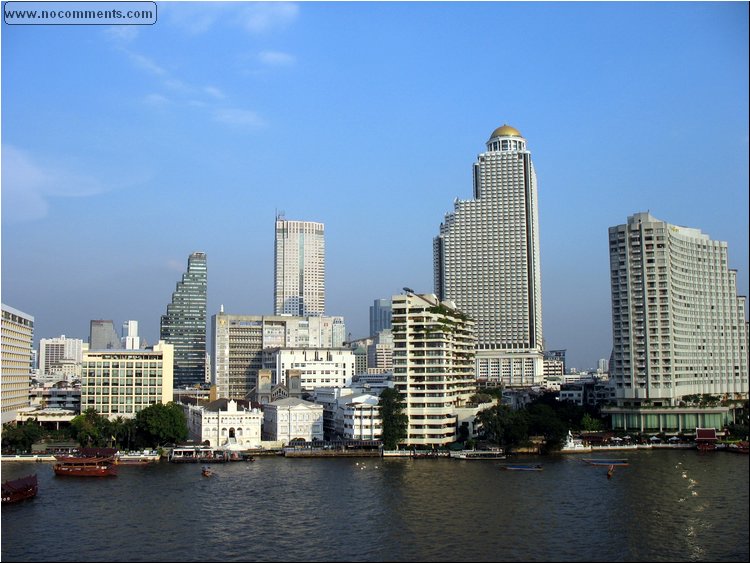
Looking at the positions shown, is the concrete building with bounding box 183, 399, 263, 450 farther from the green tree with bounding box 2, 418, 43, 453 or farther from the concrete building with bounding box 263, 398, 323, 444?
the green tree with bounding box 2, 418, 43, 453

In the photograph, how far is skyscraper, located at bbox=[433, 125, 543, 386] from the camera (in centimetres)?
12256

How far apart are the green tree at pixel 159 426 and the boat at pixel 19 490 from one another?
20380 millimetres

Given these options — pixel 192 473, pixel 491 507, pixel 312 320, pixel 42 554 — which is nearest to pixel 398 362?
pixel 192 473

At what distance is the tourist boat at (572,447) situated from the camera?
6228cm

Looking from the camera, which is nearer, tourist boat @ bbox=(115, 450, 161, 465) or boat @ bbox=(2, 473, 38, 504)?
boat @ bbox=(2, 473, 38, 504)

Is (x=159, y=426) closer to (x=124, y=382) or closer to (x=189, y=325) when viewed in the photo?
(x=124, y=382)

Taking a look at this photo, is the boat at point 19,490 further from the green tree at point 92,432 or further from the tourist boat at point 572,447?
the tourist boat at point 572,447

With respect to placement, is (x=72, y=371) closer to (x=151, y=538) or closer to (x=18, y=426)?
(x=18, y=426)

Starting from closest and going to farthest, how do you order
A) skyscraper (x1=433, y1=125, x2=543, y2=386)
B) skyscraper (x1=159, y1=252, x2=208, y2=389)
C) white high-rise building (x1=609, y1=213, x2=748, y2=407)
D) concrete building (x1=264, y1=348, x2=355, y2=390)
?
1. white high-rise building (x1=609, y1=213, x2=748, y2=407)
2. concrete building (x1=264, y1=348, x2=355, y2=390)
3. skyscraper (x1=433, y1=125, x2=543, y2=386)
4. skyscraper (x1=159, y1=252, x2=208, y2=389)

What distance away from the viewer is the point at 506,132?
5032 inches

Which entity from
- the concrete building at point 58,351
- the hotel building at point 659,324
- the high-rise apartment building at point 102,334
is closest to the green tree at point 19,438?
the hotel building at point 659,324

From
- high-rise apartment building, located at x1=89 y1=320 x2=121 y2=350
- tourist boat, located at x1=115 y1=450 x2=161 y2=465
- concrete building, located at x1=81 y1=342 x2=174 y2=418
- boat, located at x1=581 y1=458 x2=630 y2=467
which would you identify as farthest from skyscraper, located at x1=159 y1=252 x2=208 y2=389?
boat, located at x1=581 y1=458 x2=630 y2=467

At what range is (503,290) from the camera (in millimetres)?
123000

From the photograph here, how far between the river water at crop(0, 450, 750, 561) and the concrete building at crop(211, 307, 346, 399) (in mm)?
55045
